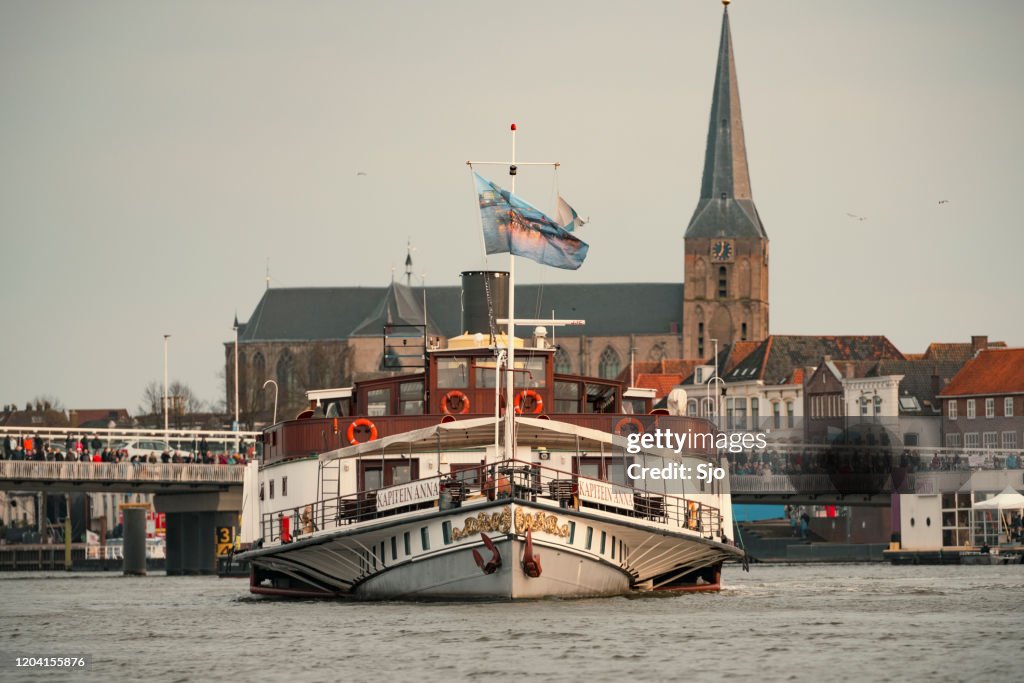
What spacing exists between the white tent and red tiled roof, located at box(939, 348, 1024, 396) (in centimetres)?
3809

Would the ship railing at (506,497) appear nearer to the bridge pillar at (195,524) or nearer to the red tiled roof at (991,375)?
the bridge pillar at (195,524)

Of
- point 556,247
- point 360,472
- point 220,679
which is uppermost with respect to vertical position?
point 556,247

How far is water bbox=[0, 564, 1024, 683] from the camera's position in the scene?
34719 millimetres

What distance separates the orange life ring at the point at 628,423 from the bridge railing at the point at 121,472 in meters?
41.8

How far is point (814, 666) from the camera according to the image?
1375 inches

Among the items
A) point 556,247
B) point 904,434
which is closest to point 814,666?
point 556,247

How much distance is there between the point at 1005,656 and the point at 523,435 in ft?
47.6

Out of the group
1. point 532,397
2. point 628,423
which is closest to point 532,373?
point 532,397

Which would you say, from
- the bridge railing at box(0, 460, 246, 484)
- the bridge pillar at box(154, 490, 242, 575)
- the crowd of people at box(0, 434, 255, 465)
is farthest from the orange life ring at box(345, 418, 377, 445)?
the bridge pillar at box(154, 490, 242, 575)

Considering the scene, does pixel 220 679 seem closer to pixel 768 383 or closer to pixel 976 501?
pixel 976 501

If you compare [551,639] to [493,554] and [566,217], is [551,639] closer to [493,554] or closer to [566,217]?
[493,554]

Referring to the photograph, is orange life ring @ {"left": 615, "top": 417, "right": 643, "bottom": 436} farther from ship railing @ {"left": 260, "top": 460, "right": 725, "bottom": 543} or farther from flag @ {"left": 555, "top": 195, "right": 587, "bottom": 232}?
flag @ {"left": 555, "top": 195, "right": 587, "bottom": 232}

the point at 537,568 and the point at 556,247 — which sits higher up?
the point at 556,247

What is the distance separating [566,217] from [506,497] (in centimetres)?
653
